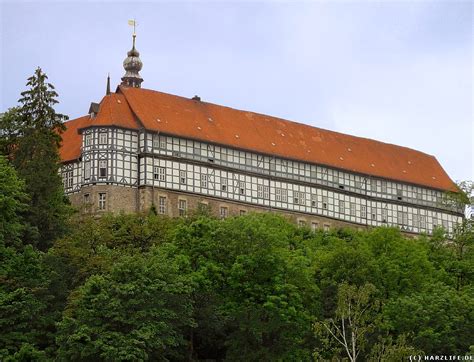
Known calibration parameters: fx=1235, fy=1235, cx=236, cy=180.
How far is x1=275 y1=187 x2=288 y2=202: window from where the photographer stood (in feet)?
308

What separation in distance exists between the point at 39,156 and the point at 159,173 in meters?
19.3

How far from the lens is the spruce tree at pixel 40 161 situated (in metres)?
65.9

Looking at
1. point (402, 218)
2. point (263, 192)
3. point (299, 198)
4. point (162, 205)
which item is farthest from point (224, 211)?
point (402, 218)

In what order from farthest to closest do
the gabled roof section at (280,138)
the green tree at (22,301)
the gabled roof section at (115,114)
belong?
1. the gabled roof section at (280,138)
2. the gabled roof section at (115,114)
3. the green tree at (22,301)

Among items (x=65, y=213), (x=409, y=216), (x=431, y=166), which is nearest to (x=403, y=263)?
(x=65, y=213)

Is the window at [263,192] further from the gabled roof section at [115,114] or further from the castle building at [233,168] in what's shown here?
the gabled roof section at [115,114]

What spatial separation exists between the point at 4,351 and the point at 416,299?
2199 cm

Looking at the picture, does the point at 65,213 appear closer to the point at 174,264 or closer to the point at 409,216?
the point at 174,264

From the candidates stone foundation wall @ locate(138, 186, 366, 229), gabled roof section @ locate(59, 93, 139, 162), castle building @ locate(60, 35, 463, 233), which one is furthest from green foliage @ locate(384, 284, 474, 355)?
gabled roof section @ locate(59, 93, 139, 162)

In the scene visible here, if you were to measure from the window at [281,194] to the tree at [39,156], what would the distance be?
25278mm

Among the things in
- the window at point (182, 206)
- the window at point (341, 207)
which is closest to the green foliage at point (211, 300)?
the window at point (182, 206)

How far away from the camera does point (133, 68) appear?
113 metres

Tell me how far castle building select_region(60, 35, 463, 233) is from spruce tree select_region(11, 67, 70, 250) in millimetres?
8488

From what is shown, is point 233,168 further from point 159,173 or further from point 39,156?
point 39,156
